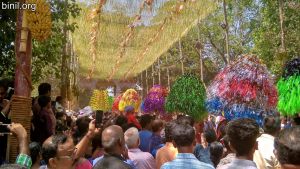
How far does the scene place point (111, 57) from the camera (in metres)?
14.0

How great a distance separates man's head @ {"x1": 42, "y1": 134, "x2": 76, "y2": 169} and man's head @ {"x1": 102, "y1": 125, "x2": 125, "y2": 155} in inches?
24.6

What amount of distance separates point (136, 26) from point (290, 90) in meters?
3.92

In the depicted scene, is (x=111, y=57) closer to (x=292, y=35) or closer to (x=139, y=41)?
(x=139, y=41)

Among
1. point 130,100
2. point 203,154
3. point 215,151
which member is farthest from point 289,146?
point 130,100

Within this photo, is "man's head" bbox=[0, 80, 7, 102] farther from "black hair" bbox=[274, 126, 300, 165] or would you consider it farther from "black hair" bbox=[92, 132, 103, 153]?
"black hair" bbox=[274, 126, 300, 165]

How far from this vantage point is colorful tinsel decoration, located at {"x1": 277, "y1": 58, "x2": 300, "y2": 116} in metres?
6.70

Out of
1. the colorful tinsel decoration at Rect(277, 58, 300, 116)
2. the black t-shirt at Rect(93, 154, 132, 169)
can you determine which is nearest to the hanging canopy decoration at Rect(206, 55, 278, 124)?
the colorful tinsel decoration at Rect(277, 58, 300, 116)

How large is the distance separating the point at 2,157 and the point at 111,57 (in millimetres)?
7369

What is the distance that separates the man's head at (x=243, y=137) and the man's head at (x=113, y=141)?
3.41 ft

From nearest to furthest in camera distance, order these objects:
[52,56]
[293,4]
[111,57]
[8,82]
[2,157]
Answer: [2,157] < [8,82] < [52,56] < [111,57] < [293,4]

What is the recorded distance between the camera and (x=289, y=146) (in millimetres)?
2521

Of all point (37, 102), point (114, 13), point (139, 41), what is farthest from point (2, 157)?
point (139, 41)

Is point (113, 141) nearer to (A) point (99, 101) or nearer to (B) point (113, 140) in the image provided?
(B) point (113, 140)

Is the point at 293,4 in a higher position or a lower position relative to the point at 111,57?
higher
